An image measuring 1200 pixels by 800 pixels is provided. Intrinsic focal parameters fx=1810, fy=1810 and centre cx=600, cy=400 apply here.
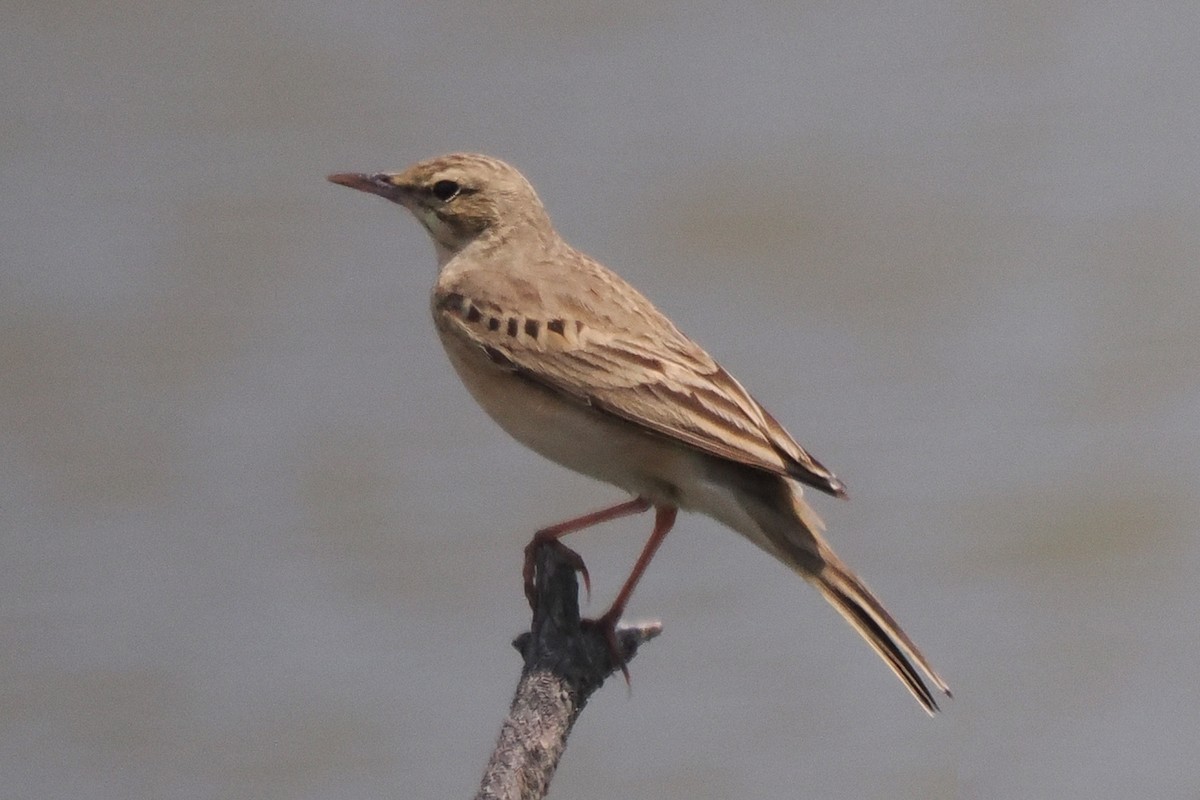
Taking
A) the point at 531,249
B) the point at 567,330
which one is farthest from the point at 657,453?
the point at 531,249

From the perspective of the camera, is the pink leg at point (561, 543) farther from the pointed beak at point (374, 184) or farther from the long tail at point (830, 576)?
the pointed beak at point (374, 184)

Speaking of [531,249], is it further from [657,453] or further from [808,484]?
[808,484]

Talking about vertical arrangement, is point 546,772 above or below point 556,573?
below

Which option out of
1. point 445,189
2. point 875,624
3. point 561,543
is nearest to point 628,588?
point 561,543

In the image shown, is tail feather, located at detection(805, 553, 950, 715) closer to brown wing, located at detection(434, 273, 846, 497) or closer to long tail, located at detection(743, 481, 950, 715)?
long tail, located at detection(743, 481, 950, 715)

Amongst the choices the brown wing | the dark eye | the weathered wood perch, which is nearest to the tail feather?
the brown wing

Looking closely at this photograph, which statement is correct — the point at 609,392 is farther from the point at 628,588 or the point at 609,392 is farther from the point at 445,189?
the point at 445,189
